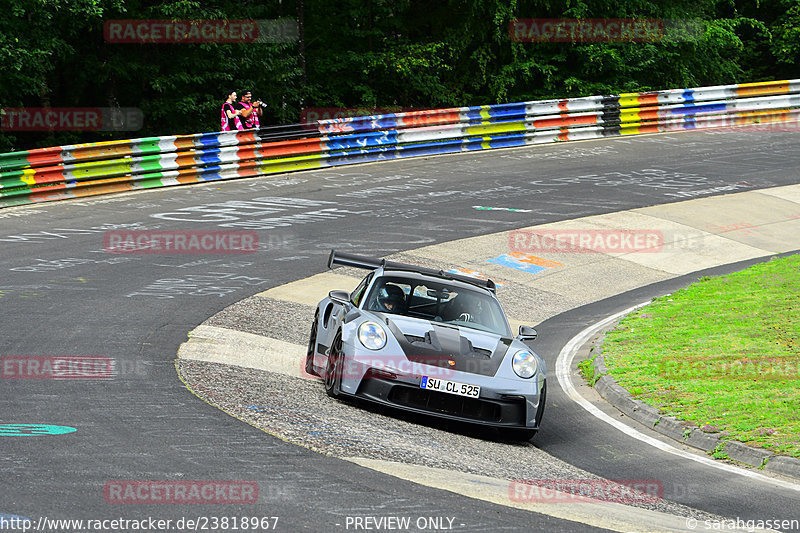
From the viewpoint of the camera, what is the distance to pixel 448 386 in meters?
8.86

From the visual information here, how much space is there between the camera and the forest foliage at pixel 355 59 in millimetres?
25453

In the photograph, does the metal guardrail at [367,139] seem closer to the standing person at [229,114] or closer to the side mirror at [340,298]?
the standing person at [229,114]

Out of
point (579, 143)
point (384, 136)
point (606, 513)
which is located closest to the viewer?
point (606, 513)

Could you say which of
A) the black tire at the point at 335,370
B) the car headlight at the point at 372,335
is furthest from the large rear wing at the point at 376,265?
the car headlight at the point at 372,335

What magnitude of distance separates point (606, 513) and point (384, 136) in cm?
1914

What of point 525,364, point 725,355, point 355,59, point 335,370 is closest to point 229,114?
point 355,59

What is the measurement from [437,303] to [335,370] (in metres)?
1.60

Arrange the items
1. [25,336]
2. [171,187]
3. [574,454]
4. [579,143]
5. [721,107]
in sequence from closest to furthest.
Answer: [574,454], [25,336], [171,187], [579,143], [721,107]

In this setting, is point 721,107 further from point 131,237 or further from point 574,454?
point 574,454

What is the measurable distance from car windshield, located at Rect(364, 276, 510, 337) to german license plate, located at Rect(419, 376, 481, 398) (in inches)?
51.6

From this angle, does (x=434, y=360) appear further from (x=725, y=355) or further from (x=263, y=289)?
(x=263, y=289)

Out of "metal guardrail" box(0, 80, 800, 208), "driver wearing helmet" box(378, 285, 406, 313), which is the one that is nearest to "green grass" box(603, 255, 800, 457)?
"driver wearing helmet" box(378, 285, 406, 313)

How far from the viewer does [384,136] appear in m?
25.2

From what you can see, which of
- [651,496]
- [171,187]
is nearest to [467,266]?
[171,187]
